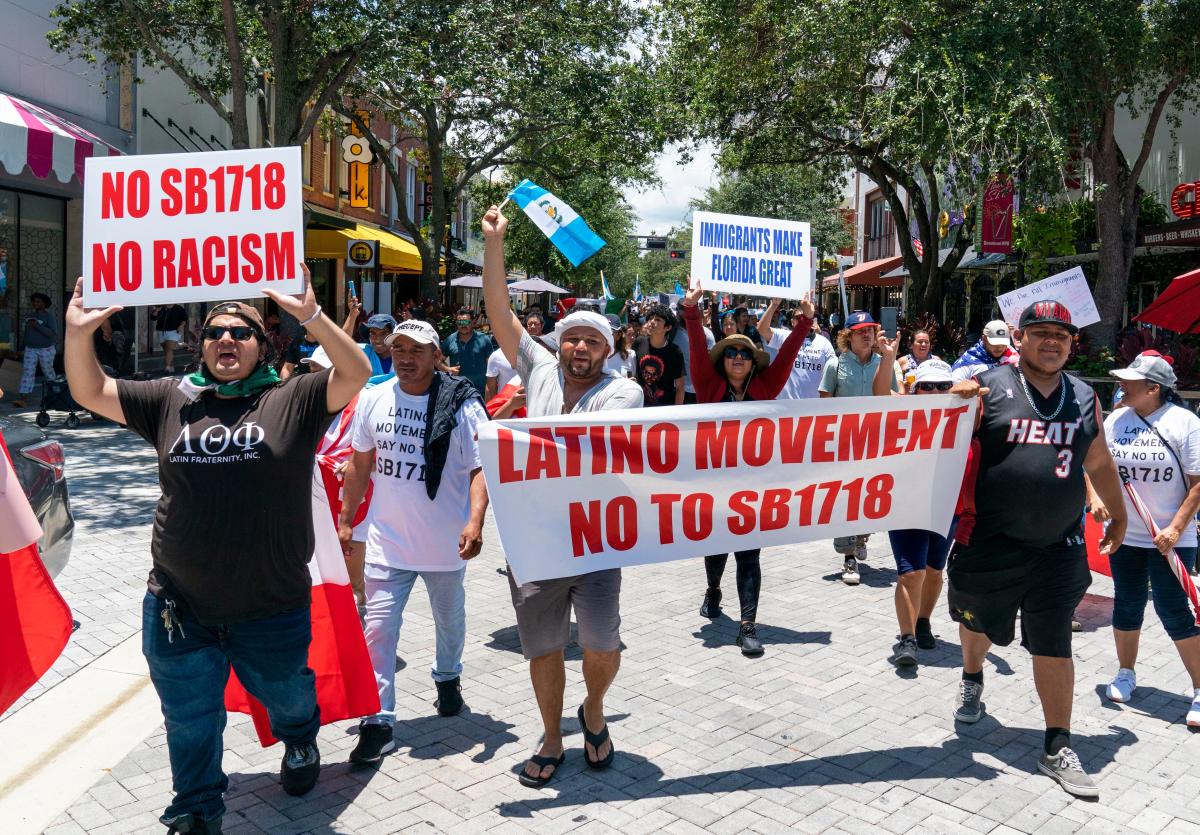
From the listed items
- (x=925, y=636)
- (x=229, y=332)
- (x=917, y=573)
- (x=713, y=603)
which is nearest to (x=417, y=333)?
(x=229, y=332)

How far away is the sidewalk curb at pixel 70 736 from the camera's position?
4.26 metres

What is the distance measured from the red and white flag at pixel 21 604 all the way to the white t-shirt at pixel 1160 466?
16.0ft

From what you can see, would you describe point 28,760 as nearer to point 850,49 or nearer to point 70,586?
point 70,586

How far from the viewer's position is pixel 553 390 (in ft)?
15.6

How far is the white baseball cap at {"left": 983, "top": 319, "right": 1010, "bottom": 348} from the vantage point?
723 cm

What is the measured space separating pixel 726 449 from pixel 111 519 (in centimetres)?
655

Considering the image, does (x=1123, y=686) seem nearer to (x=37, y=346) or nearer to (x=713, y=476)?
(x=713, y=476)

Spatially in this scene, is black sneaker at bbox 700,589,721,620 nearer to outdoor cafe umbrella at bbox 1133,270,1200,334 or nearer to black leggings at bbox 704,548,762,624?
black leggings at bbox 704,548,762,624

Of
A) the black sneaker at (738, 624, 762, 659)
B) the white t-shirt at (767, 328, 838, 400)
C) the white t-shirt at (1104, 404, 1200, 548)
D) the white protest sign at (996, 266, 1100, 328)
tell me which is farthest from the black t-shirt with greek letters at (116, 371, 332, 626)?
the white t-shirt at (767, 328, 838, 400)

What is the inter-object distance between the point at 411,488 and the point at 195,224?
143cm

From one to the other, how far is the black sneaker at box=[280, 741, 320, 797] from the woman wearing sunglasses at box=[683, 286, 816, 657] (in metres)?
2.75

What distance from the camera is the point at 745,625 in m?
6.37

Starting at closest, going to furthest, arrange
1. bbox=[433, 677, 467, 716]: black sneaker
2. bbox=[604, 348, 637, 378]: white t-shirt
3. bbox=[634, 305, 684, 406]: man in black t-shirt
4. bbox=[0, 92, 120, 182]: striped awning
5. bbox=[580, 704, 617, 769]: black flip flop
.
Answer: bbox=[580, 704, 617, 769]: black flip flop < bbox=[433, 677, 467, 716]: black sneaker < bbox=[634, 305, 684, 406]: man in black t-shirt < bbox=[604, 348, 637, 378]: white t-shirt < bbox=[0, 92, 120, 182]: striped awning

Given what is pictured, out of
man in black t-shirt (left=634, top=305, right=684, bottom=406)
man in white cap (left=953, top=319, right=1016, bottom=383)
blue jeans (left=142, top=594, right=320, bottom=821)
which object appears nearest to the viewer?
blue jeans (left=142, top=594, right=320, bottom=821)
